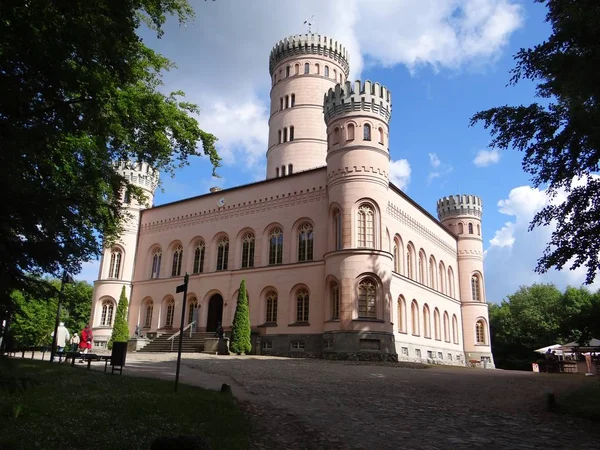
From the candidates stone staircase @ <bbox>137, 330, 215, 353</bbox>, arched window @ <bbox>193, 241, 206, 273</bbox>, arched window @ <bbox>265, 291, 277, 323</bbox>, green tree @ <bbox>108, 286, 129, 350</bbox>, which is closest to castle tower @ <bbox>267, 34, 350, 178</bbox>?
arched window @ <bbox>193, 241, 206, 273</bbox>

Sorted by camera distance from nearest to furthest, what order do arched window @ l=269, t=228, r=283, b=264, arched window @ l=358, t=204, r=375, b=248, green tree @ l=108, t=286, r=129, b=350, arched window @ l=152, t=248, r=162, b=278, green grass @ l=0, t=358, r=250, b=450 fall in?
green grass @ l=0, t=358, r=250, b=450, arched window @ l=358, t=204, r=375, b=248, arched window @ l=269, t=228, r=283, b=264, green tree @ l=108, t=286, r=129, b=350, arched window @ l=152, t=248, r=162, b=278

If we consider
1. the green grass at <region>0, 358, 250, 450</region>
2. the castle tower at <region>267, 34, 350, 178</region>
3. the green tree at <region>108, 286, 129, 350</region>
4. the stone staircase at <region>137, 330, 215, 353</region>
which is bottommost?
the green grass at <region>0, 358, 250, 450</region>

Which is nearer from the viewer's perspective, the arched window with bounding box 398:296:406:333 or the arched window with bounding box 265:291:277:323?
the arched window with bounding box 265:291:277:323

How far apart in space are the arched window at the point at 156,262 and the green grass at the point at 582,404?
99.8 ft

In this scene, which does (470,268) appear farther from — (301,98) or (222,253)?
(222,253)

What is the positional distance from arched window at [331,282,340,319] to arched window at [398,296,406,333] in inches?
220

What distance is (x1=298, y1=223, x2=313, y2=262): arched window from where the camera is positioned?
99.2 ft

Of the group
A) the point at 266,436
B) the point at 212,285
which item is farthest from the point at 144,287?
the point at 266,436

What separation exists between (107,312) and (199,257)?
865 centimetres

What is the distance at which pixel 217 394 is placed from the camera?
9820 millimetres

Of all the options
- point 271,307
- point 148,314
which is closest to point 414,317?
point 271,307

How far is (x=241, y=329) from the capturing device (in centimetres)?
2800

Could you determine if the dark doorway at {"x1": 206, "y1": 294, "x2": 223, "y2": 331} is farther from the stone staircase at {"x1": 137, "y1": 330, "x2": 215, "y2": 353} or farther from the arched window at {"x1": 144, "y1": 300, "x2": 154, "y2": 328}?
the arched window at {"x1": 144, "y1": 300, "x2": 154, "y2": 328}

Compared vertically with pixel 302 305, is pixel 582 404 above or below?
below
